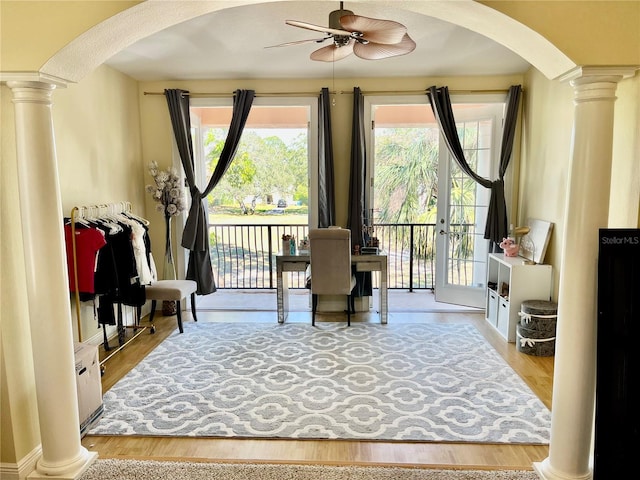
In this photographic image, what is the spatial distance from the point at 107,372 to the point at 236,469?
1.81 m

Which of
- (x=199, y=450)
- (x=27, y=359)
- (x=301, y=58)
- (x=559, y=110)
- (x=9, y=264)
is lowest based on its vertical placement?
(x=199, y=450)

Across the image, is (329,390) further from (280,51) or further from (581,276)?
(280,51)

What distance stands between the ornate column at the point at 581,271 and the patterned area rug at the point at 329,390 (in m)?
0.48

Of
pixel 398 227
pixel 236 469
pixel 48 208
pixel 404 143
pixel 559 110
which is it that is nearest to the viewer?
pixel 48 208

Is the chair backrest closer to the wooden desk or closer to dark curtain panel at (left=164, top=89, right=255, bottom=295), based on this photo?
the wooden desk

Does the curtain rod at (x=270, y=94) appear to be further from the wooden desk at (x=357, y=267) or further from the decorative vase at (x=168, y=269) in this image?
the wooden desk at (x=357, y=267)

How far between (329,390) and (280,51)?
10.6ft

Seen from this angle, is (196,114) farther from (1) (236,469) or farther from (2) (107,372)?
(1) (236,469)

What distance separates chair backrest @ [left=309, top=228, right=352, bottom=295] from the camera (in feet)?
14.3

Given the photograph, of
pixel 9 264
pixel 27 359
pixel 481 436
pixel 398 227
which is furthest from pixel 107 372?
pixel 398 227

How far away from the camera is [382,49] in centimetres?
300

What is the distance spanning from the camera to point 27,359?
2357 mm

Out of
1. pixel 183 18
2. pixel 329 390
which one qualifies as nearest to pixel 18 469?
pixel 329 390

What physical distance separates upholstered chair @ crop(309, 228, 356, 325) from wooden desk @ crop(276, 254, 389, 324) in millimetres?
230
